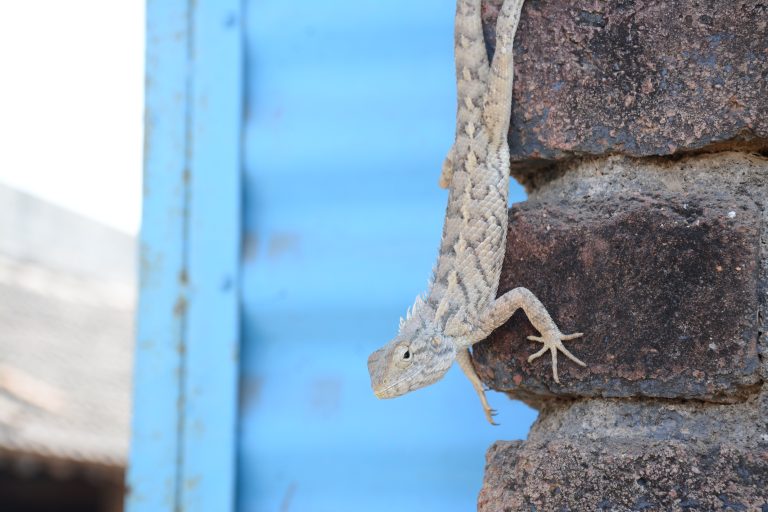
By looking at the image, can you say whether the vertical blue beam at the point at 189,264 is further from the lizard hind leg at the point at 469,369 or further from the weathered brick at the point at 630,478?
the weathered brick at the point at 630,478

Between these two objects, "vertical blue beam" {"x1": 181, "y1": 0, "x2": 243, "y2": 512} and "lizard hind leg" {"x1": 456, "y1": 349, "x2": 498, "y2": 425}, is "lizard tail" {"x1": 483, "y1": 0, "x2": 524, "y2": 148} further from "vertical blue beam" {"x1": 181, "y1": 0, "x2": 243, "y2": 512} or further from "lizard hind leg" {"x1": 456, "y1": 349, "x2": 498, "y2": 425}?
"vertical blue beam" {"x1": 181, "y1": 0, "x2": 243, "y2": 512}

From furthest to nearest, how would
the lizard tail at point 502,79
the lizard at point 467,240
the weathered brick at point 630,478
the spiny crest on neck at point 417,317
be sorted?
the spiny crest on neck at point 417,317, the lizard at point 467,240, the lizard tail at point 502,79, the weathered brick at point 630,478

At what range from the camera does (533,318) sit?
1535 millimetres

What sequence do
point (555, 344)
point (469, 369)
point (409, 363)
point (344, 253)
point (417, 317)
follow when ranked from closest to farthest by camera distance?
1. point (555, 344)
2. point (409, 363)
3. point (417, 317)
4. point (469, 369)
5. point (344, 253)

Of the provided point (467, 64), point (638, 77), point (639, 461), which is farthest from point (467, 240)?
point (639, 461)

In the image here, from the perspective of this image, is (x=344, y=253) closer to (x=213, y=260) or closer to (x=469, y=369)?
(x=213, y=260)

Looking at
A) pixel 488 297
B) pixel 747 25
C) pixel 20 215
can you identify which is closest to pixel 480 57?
Answer: pixel 488 297

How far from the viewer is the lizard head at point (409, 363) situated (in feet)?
6.20

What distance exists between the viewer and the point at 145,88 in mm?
2855

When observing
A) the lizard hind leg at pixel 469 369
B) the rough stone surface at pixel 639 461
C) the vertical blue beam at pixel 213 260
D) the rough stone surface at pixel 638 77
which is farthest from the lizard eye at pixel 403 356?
the vertical blue beam at pixel 213 260

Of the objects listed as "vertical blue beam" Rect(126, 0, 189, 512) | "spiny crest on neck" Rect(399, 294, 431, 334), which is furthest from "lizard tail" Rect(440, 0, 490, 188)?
"vertical blue beam" Rect(126, 0, 189, 512)

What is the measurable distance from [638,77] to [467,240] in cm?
54

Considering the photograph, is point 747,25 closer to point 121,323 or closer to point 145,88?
point 145,88

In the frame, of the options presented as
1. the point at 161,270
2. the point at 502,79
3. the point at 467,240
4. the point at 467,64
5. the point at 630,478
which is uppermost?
the point at 467,64
